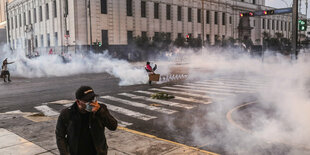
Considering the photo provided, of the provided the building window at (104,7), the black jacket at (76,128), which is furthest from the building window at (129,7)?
the black jacket at (76,128)

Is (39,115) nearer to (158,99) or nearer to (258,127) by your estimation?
(158,99)

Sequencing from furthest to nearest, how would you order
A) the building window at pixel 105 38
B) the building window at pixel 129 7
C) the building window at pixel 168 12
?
1. the building window at pixel 168 12
2. the building window at pixel 129 7
3. the building window at pixel 105 38

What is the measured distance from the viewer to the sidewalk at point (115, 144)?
5352mm

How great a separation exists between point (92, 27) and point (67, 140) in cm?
4131

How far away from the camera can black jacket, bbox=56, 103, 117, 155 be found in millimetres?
3191

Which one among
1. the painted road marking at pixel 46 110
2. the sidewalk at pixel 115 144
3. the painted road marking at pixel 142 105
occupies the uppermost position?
the painted road marking at pixel 142 105

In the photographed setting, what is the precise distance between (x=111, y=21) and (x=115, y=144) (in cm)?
4097

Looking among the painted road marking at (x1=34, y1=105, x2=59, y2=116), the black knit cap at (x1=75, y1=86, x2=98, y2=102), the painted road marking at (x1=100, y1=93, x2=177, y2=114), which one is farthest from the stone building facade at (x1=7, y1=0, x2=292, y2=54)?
the black knit cap at (x1=75, y1=86, x2=98, y2=102)

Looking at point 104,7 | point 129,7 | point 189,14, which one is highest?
point 189,14

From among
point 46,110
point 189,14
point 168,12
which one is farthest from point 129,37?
point 46,110

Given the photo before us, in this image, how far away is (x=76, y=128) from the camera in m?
3.20

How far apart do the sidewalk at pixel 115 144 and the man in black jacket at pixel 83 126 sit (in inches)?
81.8

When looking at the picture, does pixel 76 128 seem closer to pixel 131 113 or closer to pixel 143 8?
pixel 131 113

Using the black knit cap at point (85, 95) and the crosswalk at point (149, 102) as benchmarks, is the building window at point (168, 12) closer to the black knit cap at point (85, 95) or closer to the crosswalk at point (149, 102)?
the crosswalk at point (149, 102)
